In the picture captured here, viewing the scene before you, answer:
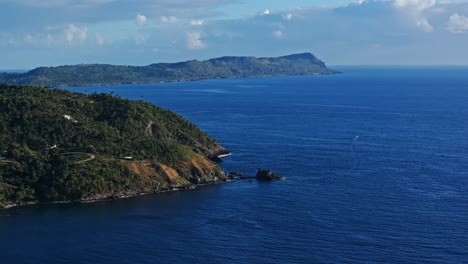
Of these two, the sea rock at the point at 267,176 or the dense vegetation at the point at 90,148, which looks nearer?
the dense vegetation at the point at 90,148

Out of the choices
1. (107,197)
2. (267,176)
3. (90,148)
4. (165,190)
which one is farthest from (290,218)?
(90,148)

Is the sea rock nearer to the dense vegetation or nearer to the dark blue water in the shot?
the dark blue water

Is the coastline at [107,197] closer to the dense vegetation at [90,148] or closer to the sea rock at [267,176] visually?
the dense vegetation at [90,148]

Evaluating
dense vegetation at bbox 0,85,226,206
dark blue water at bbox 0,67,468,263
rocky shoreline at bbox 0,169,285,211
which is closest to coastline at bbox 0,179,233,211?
rocky shoreline at bbox 0,169,285,211

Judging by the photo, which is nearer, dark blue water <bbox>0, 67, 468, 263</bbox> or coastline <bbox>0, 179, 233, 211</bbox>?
dark blue water <bbox>0, 67, 468, 263</bbox>

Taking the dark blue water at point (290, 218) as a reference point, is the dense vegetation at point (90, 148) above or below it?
above

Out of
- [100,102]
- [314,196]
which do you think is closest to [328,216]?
[314,196]

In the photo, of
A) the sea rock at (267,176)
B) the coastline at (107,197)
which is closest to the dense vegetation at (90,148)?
the coastline at (107,197)

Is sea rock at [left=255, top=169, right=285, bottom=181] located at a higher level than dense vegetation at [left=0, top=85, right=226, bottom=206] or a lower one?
lower
